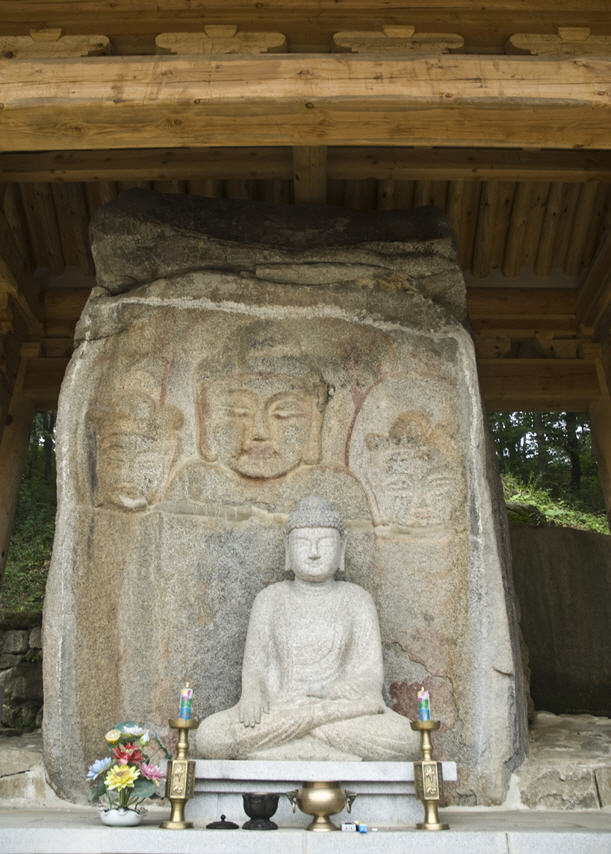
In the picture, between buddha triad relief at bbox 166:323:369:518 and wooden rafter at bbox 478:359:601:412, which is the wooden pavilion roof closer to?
buddha triad relief at bbox 166:323:369:518

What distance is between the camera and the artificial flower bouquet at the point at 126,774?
3.39 metres

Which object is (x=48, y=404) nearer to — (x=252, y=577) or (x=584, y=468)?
(x=252, y=577)

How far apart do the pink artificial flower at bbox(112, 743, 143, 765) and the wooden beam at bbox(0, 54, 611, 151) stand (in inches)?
110

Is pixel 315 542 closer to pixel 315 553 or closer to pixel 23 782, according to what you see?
pixel 315 553

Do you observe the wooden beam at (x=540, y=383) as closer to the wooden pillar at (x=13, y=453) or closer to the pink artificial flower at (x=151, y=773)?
the wooden pillar at (x=13, y=453)

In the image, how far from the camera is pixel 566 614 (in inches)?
300

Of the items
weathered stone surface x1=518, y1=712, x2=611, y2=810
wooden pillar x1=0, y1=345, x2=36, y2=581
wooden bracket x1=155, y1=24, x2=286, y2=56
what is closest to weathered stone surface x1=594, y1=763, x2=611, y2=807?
weathered stone surface x1=518, y1=712, x2=611, y2=810

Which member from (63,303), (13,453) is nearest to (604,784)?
(13,453)

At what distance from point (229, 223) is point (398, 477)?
1951mm

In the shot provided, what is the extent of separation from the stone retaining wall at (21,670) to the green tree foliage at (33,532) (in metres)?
2.71

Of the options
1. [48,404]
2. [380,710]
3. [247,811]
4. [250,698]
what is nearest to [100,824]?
[247,811]

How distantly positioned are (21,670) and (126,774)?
3.94 meters

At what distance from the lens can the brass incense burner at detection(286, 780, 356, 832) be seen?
11.0ft

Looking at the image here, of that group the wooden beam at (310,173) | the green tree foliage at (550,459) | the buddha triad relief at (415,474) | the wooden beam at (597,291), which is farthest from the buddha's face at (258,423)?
the green tree foliage at (550,459)
